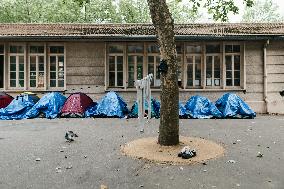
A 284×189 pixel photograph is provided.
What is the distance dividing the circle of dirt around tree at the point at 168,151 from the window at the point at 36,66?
343 inches

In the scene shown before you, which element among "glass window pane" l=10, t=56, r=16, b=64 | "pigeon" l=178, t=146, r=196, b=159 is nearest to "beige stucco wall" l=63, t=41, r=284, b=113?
"glass window pane" l=10, t=56, r=16, b=64

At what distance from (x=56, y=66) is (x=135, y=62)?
385 cm

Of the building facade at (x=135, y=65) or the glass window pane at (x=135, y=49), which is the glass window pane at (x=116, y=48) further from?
the glass window pane at (x=135, y=49)

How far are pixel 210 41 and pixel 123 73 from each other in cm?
451

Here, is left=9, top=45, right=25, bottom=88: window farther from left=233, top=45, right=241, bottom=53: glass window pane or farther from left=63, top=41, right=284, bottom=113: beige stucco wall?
left=233, top=45, right=241, bottom=53: glass window pane

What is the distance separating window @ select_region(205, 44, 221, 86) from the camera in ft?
51.8

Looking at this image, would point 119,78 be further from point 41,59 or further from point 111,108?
point 41,59

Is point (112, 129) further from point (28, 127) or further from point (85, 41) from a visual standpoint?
Result: point (85, 41)

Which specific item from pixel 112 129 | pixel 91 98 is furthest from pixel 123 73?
pixel 112 129

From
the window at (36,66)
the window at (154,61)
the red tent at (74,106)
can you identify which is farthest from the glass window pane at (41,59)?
the window at (154,61)

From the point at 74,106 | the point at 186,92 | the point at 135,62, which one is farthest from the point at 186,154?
the point at 135,62

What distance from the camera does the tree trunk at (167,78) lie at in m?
7.72

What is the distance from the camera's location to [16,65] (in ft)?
51.1

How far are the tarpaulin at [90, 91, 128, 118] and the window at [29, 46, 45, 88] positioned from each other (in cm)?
367
